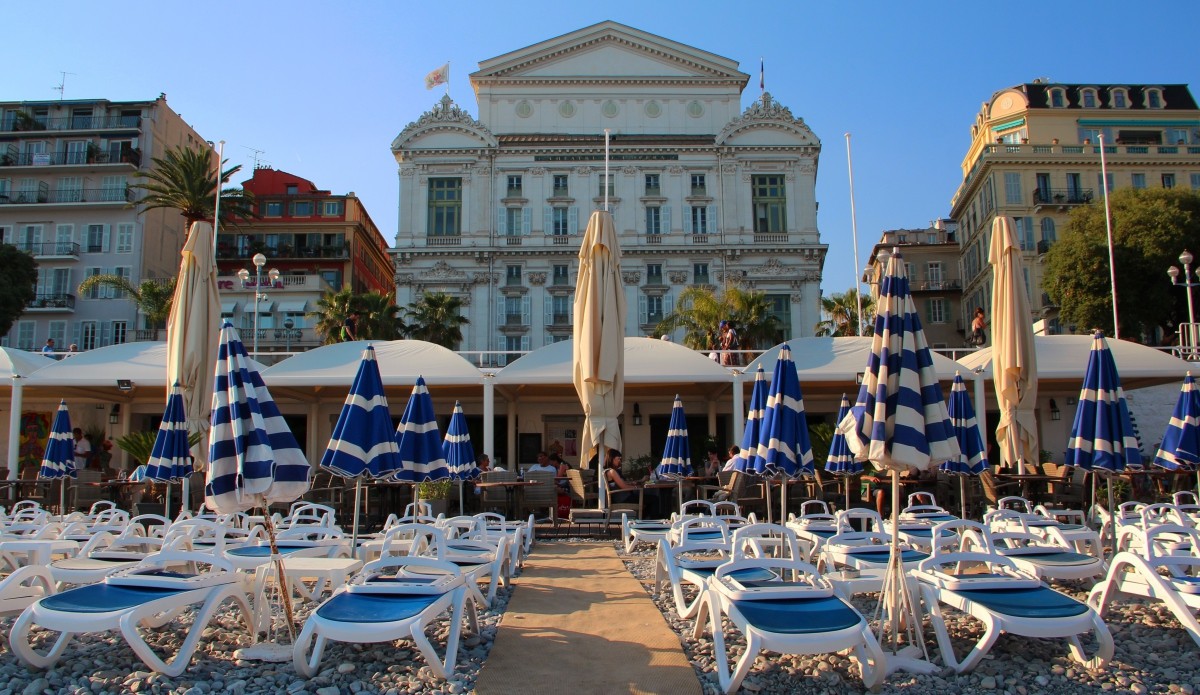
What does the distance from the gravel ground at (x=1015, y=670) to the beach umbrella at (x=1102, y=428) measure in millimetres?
2100

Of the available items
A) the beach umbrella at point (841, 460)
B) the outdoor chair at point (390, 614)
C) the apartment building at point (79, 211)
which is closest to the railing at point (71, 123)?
the apartment building at point (79, 211)

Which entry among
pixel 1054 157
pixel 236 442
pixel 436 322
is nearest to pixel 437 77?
pixel 436 322

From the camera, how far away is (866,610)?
649 centimetres

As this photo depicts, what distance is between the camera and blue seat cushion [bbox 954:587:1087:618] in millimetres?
4645

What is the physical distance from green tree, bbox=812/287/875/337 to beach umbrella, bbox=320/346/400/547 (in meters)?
32.0

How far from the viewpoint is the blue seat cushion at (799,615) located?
4297 mm

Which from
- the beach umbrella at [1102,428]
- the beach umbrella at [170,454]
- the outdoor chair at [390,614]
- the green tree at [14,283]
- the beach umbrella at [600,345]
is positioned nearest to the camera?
the outdoor chair at [390,614]

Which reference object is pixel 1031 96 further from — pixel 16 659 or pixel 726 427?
pixel 16 659

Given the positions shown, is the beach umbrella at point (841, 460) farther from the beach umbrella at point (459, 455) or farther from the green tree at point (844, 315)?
the green tree at point (844, 315)

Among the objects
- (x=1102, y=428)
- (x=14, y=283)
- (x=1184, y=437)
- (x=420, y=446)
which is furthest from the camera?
(x=14, y=283)

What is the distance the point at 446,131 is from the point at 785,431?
3885 cm

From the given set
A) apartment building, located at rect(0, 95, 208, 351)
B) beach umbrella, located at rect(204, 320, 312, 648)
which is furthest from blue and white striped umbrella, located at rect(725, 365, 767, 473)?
apartment building, located at rect(0, 95, 208, 351)

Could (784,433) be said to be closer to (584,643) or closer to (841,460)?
(841,460)

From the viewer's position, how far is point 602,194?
4309cm
